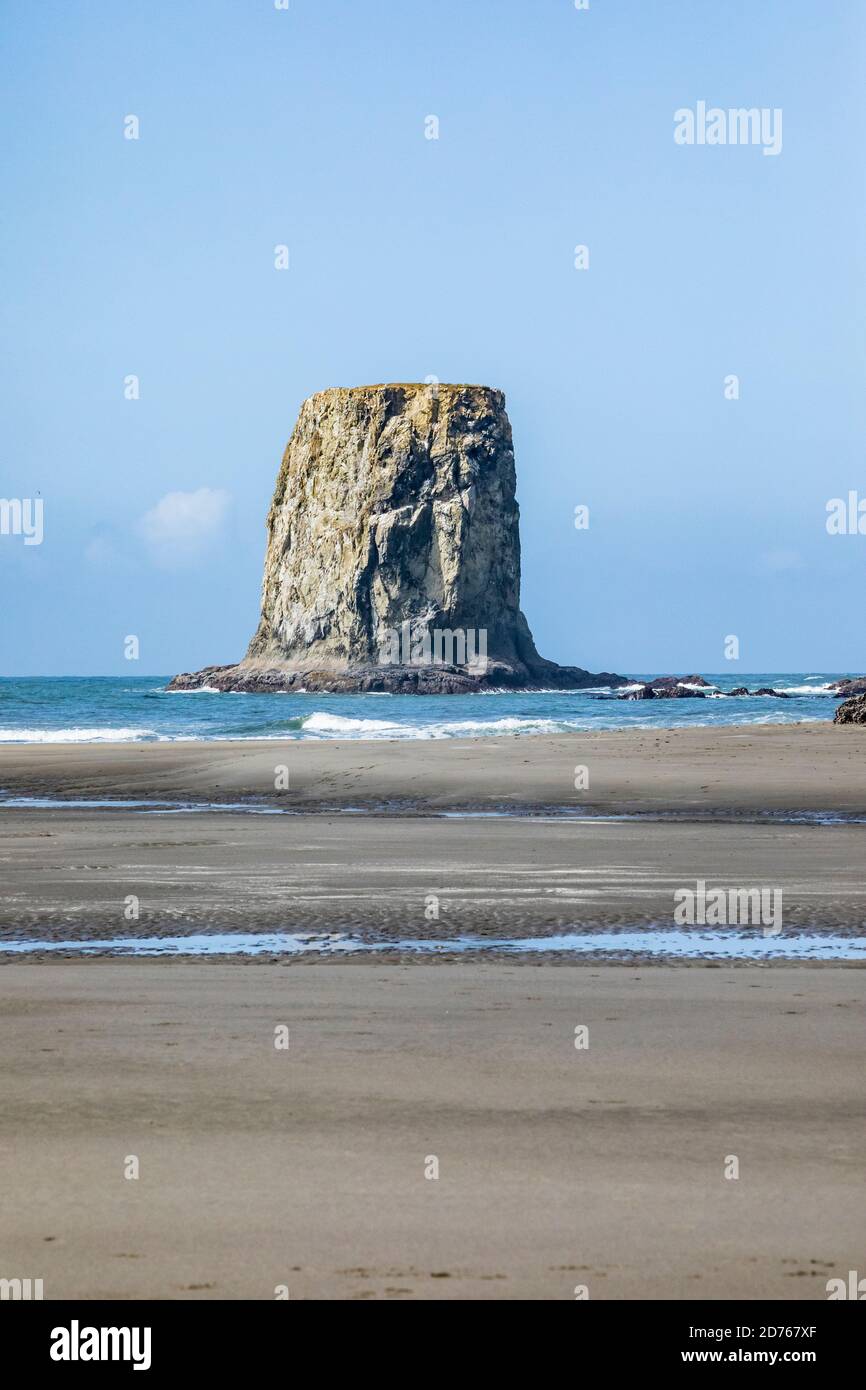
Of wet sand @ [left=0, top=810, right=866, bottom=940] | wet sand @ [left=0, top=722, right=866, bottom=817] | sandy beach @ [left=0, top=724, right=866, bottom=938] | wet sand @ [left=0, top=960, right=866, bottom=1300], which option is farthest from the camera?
wet sand @ [left=0, top=722, right=866, bottom=817]

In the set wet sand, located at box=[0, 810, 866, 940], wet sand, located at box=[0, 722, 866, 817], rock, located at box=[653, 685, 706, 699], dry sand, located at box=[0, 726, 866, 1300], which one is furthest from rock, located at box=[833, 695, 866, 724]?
rock, located at box=[653, 685, 706, 699]

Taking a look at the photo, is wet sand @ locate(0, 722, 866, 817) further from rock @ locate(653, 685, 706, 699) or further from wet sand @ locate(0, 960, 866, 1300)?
rock @ locate(653, 685, 706, 699)

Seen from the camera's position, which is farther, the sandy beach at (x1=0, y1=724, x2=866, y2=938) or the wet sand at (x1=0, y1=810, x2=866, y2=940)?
the sandy beach at (x1=0, y1=724, x2=866, y2=938)

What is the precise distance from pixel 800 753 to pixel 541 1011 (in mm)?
18207

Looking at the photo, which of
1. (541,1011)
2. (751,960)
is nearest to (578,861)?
(751,960)

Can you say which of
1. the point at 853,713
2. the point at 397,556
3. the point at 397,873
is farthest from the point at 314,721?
the point at 397,556

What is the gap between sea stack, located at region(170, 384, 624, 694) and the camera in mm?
100312

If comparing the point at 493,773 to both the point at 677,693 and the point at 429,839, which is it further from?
the point at 677,693

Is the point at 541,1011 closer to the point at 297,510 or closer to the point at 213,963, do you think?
the point at 213,963

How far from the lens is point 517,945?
26.9 feet

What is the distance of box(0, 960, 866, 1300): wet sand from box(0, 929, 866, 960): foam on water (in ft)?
3.77

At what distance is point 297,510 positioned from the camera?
10719cm

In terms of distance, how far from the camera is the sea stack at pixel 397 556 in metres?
100

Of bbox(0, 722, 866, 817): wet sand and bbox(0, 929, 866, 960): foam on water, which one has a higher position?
bbox(0, 929, 866, 960): foam on water
